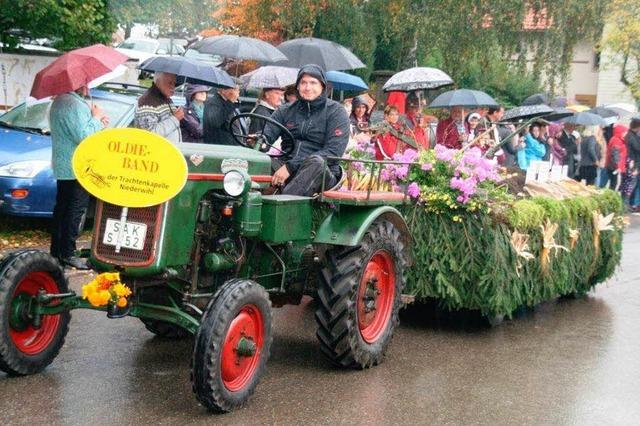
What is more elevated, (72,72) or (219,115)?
(72,72)

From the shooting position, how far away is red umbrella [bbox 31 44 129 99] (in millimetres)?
7617

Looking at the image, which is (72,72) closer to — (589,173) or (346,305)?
(346,305)

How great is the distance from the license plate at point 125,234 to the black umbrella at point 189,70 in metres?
4.00

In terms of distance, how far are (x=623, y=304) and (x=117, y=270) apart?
5.85 meters

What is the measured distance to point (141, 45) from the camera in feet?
113

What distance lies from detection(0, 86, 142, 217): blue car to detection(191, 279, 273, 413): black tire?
206 inches

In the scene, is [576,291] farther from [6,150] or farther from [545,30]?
[545,30]

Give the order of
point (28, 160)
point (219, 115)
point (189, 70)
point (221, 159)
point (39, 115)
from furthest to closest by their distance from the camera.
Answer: point (39, 115) < point (28, 160) < point (189, 70) < point (219, 115) < point (221, 159)

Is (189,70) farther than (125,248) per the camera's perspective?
Yes

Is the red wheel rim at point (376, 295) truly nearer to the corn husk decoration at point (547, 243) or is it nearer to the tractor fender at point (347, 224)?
the tractor fender at point (347, 224)

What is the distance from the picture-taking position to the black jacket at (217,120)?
336 inches

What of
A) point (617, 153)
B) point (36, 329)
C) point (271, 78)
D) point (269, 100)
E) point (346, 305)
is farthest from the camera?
point (617, 153)

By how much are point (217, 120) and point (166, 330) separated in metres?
2.46

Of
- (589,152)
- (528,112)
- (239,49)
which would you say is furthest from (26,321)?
(589,152)
